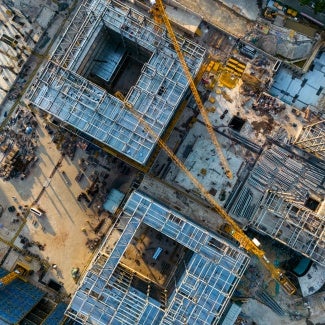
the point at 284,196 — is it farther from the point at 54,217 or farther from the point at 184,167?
the point at 54,217

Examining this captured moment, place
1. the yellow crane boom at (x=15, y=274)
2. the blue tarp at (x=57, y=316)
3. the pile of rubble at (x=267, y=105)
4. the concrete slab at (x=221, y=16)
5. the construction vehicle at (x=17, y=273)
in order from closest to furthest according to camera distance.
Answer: the blue tarp at (x=57, y=316) → the yellow crane boom at (x=15, y=274) → the construction vehicle at (x=17, y=273) → the pile of rubble at (x=267, y=105) → the concrete slab at (x=221, y=16)

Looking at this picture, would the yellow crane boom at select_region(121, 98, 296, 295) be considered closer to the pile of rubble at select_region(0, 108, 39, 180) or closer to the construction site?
the construction site

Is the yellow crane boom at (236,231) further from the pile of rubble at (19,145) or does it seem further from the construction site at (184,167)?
the pile of rubble at (19,145)

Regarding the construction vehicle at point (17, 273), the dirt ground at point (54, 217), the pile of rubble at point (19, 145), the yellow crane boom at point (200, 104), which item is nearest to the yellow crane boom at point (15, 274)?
the construction vehicle at point (17, 273)

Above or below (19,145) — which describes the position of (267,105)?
above

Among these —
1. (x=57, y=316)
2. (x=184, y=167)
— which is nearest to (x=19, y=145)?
(x=184, y=167)

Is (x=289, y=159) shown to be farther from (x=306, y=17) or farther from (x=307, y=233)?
(x=306, y=17)
